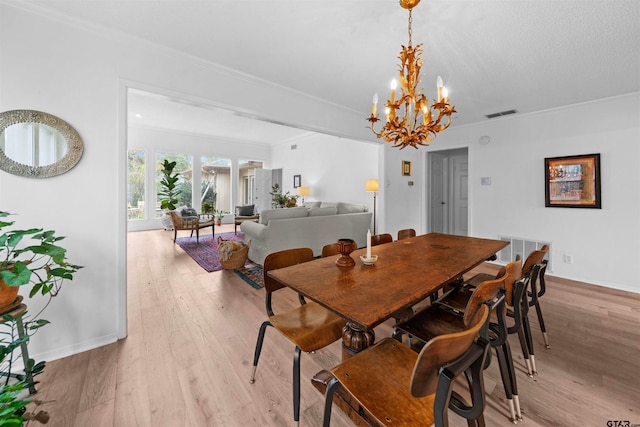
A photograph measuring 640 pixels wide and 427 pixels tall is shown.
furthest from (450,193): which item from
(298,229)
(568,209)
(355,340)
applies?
(355,340)

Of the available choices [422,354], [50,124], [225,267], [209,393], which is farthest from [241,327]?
[50,124]

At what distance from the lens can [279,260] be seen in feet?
5.83

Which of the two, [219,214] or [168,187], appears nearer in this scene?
[168,187]

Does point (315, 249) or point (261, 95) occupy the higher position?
point (261, 95)

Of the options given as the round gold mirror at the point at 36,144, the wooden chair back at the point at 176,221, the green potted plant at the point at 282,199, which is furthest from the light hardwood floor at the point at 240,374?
the green potted plant at the point at 282,199

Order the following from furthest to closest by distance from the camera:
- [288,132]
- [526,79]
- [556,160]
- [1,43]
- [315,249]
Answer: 1. [288,132]
2. [315,249]
3. [556,160]
4. [526,79]
5. [1,43]

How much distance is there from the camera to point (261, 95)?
2930mm

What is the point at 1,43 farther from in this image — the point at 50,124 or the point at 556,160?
the point at 556,160

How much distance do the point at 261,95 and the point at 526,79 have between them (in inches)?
116

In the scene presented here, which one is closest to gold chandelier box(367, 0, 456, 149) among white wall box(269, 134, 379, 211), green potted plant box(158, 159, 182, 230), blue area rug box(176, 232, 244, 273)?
blue area rug box(176, 232, 244, 273)

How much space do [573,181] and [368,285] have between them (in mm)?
4046

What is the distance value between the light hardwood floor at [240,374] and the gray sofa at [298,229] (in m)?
1.23

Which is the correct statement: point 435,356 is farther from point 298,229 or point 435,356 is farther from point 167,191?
point 167,191

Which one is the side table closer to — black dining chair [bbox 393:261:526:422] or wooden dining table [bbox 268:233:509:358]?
wooden dining table [bbox 268:233:509:358]
